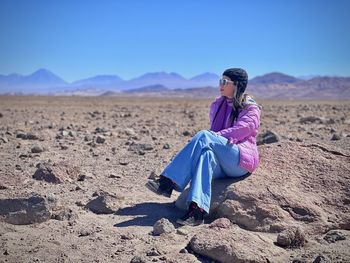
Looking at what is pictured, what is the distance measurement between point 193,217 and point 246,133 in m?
1.13

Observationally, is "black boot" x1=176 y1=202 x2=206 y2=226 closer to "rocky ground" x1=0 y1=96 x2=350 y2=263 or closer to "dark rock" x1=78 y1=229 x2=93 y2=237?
"rocky ground" x1=0 y1=96 x2=350 y2=263

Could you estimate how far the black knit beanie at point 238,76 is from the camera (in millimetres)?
5633

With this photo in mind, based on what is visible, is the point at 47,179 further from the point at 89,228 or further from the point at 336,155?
Result: the point at 336,155

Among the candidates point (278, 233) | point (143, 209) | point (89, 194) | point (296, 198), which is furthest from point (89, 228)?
point (296, 198)

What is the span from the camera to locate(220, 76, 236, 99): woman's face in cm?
565

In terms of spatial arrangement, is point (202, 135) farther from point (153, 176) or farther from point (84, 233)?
point (153, 176)

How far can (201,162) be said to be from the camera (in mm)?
5242

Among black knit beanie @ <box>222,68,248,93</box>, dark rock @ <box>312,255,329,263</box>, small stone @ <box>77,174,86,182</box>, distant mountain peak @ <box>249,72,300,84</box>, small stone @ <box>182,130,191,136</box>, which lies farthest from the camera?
distant mountain peak @ <box>249,72,300,84</box>

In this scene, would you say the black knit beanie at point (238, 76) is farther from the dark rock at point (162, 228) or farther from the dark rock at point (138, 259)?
the dark rock at point (138, 259)

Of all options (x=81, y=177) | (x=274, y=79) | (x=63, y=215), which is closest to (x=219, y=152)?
(x=63, y=215)

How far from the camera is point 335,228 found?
5.10m

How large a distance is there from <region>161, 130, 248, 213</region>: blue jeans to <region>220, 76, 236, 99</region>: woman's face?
578mm

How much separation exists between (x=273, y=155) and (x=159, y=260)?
7.99 ft

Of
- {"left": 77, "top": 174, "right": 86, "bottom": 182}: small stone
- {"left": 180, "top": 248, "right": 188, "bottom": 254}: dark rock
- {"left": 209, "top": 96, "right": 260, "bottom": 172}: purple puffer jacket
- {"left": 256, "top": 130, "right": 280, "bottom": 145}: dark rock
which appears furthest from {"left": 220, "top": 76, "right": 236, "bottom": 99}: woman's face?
{"left": 256, "top": 130, "right": 280, "bottom": 145}: dark rock
